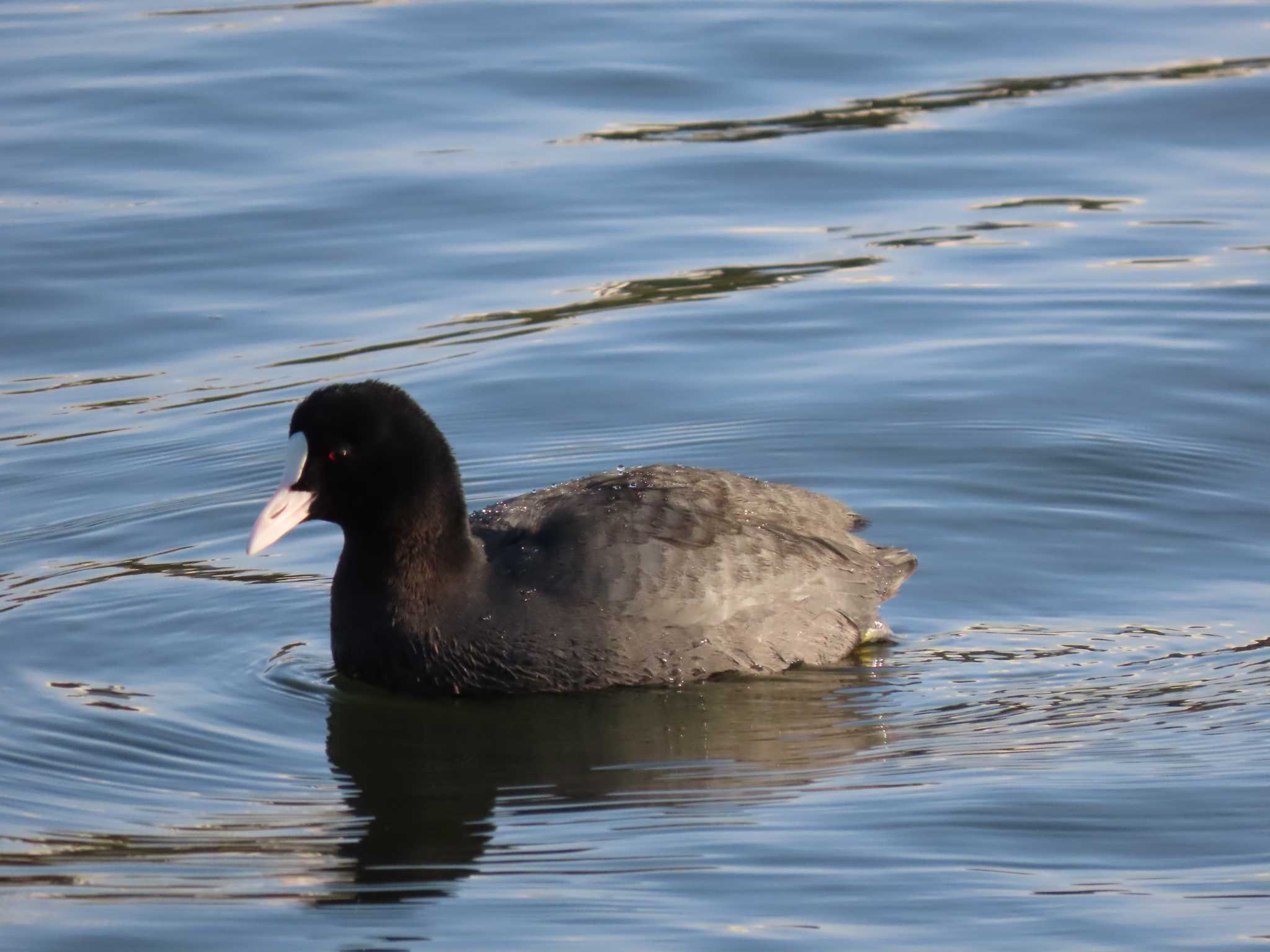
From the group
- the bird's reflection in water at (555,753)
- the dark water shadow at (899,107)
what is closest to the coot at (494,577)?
the bird's reflection in water at (555,753)

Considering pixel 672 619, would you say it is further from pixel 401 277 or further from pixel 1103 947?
pixel 401 277

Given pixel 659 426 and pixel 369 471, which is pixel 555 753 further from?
pixel 659 426

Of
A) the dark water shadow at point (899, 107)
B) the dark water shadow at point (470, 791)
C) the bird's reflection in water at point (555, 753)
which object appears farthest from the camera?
the dark water shadow at point (899, 107)

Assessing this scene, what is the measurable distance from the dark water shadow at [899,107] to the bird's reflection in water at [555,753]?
7.74 metres

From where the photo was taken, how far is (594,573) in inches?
272

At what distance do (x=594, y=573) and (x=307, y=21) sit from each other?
38.0 ft

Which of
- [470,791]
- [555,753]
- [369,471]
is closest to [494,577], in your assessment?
[369,471]

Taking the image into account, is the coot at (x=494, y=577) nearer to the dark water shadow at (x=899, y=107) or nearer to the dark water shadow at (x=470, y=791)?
the dark water shadow at (x=470, y=791)

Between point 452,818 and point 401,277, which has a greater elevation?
point 401,277

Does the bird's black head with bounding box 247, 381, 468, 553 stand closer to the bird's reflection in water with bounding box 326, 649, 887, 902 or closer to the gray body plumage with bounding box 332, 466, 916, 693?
Answer: the gray body plumage with bounding box 332, 466, 916, 693

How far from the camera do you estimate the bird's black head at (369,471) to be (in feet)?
22.5

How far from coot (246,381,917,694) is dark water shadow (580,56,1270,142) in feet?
24.9

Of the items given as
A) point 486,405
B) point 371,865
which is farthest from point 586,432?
point 371,865

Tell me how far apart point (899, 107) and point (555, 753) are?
930cm
